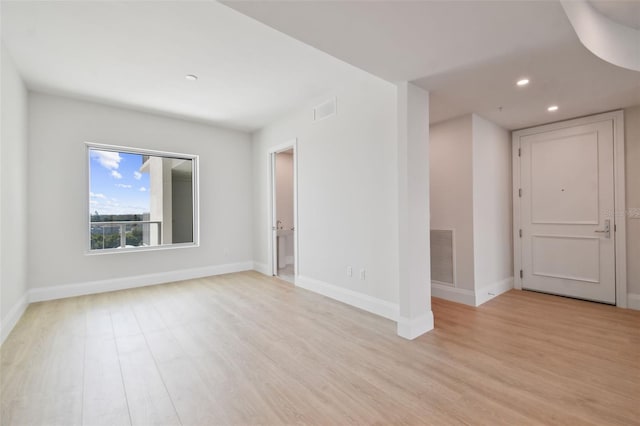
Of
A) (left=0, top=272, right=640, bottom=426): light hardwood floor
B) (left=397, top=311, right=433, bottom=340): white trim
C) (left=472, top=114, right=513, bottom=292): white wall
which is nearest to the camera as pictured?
(left=0, top=272, right=640, bottom=426): light hardwood floor

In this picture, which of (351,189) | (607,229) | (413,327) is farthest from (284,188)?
(607,229)

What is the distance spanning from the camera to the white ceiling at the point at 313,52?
6.27 feet

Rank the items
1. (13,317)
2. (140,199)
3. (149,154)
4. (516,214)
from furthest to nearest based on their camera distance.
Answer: (140,199) → (149,154) → (516,214) → (13,317)

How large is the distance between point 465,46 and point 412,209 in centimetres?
140

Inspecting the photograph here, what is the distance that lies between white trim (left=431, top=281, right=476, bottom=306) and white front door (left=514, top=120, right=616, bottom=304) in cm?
139

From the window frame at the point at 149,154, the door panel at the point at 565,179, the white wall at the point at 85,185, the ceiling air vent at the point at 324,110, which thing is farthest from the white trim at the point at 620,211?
the window frame at the point at 149,154

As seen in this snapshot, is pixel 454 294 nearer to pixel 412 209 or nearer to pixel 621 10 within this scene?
pixel 412 209

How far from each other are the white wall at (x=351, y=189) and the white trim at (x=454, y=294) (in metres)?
1.17

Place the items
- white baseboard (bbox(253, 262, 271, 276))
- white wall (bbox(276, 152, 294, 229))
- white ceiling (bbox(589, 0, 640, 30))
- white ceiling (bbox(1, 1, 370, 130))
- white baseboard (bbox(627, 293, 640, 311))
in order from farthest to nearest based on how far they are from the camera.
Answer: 1. white wall (bbox(276, 152, 294, 229))
2. white baseboard (bbox(253, 262, 271, 276))
3. white baseboard (bbox(627, 293, 640, 311))
4. white ceiling (bbox(1, 1, 370, 130))
5. white ceiling (bbox(589, 0, 640, 30))

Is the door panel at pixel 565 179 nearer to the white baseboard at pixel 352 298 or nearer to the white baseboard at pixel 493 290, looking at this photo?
the white baseboard at pixel 493 290

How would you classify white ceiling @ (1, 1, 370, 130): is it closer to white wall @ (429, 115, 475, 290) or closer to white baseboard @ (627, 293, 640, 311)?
white wall @ (429, 115, 475, 290)

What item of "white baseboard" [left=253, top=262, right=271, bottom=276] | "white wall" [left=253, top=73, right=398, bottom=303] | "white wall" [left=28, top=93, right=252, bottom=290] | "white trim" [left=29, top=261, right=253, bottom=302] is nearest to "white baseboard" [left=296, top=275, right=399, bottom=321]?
"white wall" [left=253, top=73, right=398, bottom=303]

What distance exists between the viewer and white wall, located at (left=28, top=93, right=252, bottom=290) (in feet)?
13.1

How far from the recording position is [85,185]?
4312 millimetres
